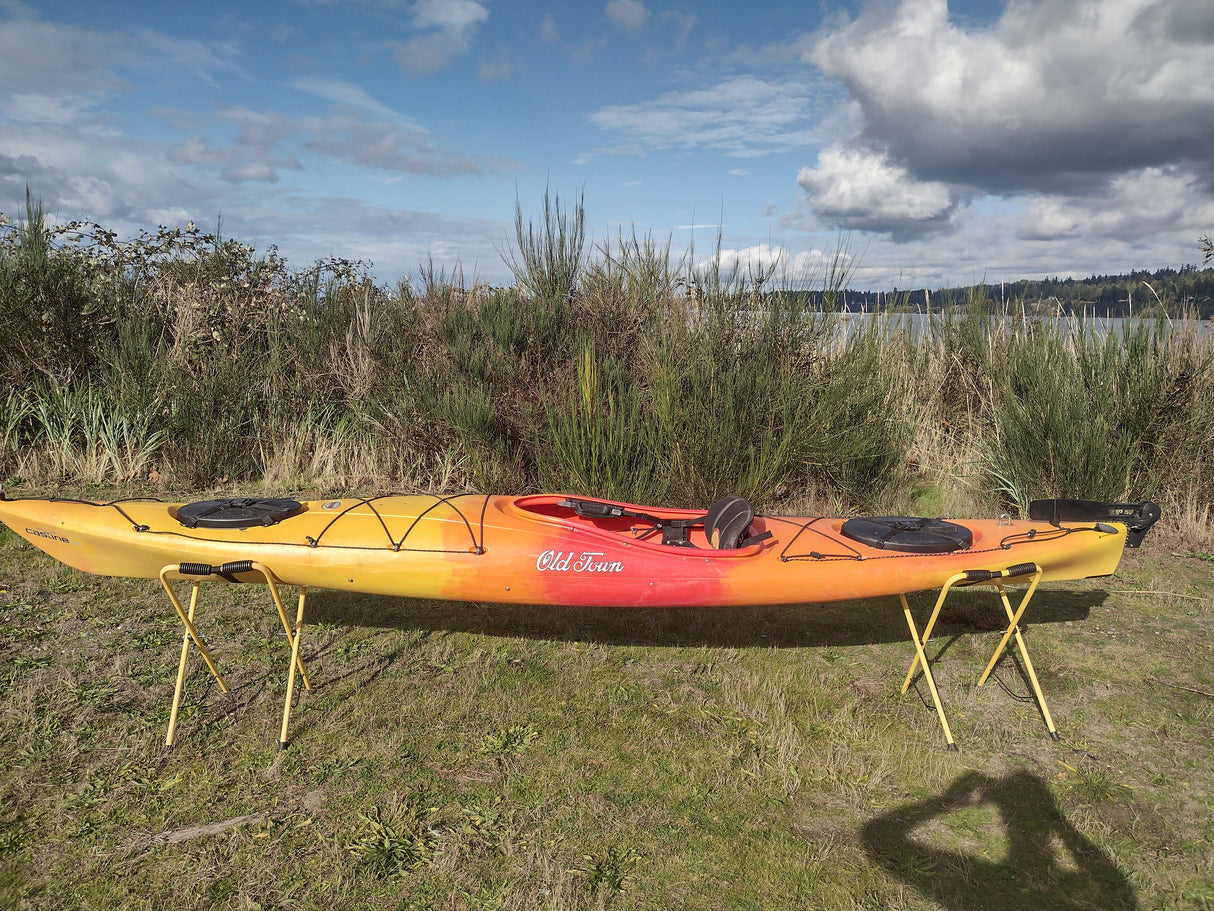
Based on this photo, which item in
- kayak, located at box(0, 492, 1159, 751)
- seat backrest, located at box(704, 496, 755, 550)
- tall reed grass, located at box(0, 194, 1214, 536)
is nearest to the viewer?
kayak, located at box(0, 492, 1159, 751)

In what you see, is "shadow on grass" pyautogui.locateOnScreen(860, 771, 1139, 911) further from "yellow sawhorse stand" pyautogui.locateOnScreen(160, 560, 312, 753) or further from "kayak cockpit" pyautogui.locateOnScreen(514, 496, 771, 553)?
"yellow sawhorse stand" pyautogui.locateOnScreen(160, 560, 312, 753)

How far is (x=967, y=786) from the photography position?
266 centimetres

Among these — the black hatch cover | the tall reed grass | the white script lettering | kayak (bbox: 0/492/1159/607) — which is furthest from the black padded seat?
the black hatch cover

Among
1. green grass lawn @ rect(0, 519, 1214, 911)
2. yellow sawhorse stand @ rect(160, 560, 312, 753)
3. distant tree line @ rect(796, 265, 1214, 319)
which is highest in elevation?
distant tree line @ rect(796, 265, 1214, 319)

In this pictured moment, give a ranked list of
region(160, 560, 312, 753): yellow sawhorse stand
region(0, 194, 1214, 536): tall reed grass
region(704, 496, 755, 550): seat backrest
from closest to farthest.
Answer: region(160, 560, 312, 753): yellow sawhorse stand → region(704, 496, 755, 550): seat backrest → region(0, 194, 1214, 536): tall reed grass

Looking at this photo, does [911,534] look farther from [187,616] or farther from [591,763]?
[187,616]

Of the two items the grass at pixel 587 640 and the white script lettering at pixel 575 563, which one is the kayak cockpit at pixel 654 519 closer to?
the white script lettering at pixel 575 563

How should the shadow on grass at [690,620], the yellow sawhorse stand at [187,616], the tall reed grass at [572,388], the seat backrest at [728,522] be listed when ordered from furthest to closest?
the tall reed grass at [572,388] < the shadow on grass at [690,620] < the seat backrest at [728,522] < the yellow sawhorse stand at [187,616]

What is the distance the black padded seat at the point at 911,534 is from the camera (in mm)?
3121

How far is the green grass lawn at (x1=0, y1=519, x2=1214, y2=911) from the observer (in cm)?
218

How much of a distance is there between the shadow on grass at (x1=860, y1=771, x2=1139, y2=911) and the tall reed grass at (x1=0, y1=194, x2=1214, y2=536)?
2.85 metres

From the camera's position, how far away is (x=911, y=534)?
10.5 ft

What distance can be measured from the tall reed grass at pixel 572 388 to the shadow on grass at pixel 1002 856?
285 cm

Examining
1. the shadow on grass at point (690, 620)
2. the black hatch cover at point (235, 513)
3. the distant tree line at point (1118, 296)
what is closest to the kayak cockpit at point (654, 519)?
the shadow on grass at point (690, 620)
